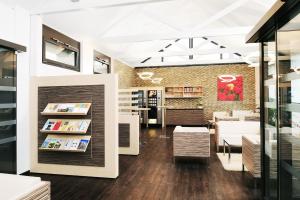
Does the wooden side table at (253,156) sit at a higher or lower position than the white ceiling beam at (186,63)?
lower

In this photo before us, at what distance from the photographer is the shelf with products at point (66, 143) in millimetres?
3969

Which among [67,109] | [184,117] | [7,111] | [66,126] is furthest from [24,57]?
[184,117]

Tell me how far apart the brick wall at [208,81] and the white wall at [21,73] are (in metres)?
8.56

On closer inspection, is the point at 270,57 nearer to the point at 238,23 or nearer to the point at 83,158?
the point at 83,158

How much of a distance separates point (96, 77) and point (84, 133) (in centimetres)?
109

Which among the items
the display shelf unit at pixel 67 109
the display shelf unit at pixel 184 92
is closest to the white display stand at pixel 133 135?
the display shelf unit at pixel 67 109

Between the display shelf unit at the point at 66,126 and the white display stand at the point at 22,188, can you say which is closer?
the white display stand at the point at 22,188

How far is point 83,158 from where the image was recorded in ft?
13.5

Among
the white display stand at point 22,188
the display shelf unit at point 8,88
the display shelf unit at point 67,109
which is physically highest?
the display shelf unit at point 8,88

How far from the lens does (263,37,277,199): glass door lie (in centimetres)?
261

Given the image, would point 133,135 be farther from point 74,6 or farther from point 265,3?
point 265,3

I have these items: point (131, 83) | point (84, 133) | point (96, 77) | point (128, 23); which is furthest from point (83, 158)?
point (131, 83)

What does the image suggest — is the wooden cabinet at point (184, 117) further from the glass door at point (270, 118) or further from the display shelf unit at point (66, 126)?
the glass door at point (270, 118)

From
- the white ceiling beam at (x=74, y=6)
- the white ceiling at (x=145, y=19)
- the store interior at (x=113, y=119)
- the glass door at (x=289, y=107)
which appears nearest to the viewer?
the glass door at (x=289, y=107)
